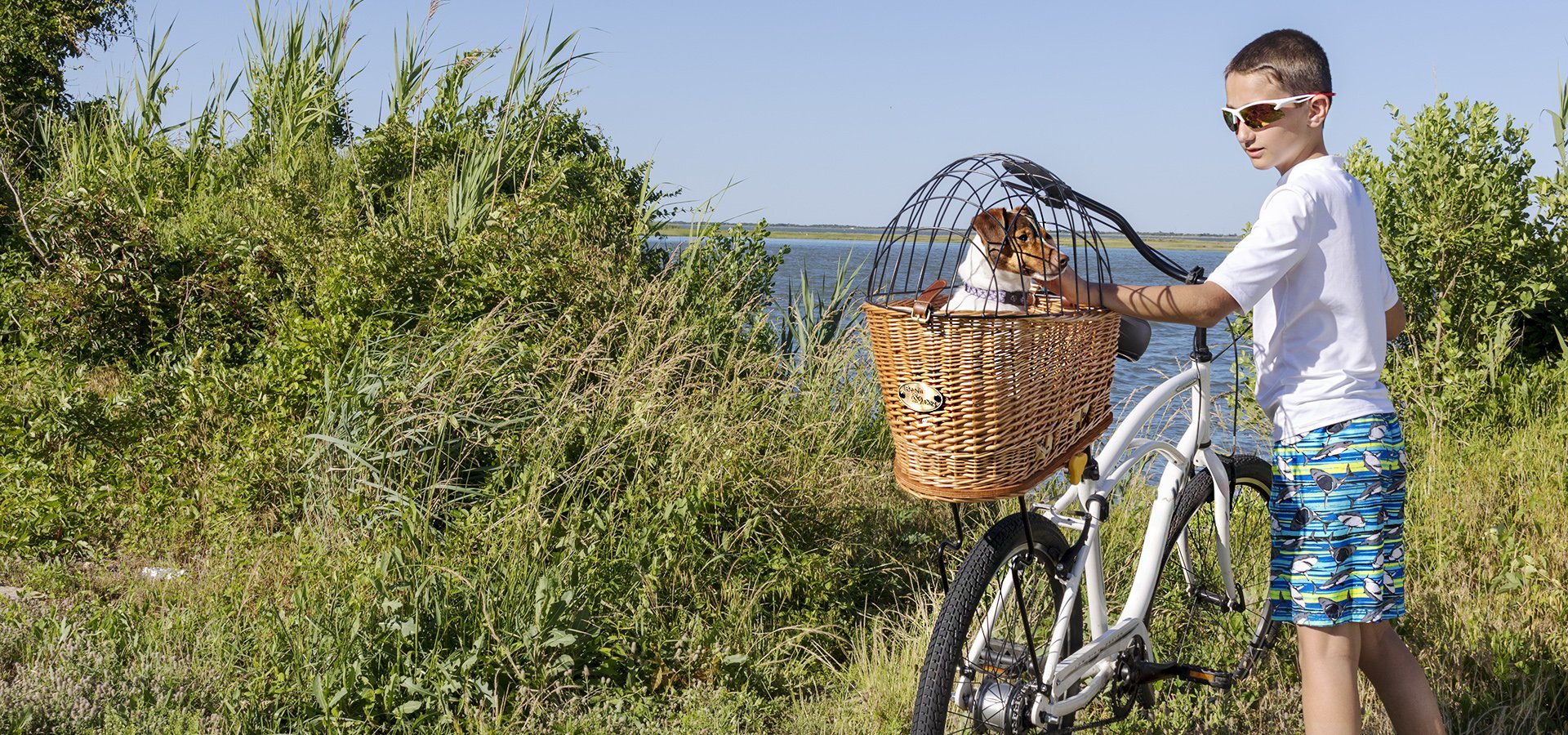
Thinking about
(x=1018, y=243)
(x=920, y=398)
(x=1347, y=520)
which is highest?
(x=1018, y=243)

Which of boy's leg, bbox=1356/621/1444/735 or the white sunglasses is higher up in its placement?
the white sunglasses

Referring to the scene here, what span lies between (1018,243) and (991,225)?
0.23ft

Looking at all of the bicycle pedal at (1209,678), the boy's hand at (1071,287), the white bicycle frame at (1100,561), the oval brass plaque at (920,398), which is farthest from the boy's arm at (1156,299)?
the bicycle pedal at (1209,678)

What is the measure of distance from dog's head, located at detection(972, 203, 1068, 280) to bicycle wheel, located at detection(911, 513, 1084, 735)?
595mm

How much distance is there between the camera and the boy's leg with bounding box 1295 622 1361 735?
2467 mm

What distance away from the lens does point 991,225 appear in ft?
7.54

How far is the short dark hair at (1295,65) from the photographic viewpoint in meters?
2.36

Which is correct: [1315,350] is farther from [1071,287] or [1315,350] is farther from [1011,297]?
[1011,297]

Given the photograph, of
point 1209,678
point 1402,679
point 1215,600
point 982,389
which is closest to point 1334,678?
point 1402,679

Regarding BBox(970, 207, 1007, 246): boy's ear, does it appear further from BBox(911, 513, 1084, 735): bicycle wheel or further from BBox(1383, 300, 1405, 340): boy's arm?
BBox(1383, 300, 1405, 340): boy's arm

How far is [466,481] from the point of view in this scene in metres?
4.20

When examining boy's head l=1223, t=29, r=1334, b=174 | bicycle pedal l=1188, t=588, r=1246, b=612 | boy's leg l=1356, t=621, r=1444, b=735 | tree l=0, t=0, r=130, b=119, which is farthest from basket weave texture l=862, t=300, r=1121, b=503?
tree l=0, t=0, r=130, b=119

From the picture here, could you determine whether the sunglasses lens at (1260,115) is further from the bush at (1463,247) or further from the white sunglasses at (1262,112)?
the bush at (1463,247)

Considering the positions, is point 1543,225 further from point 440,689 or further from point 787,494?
point 440,689
